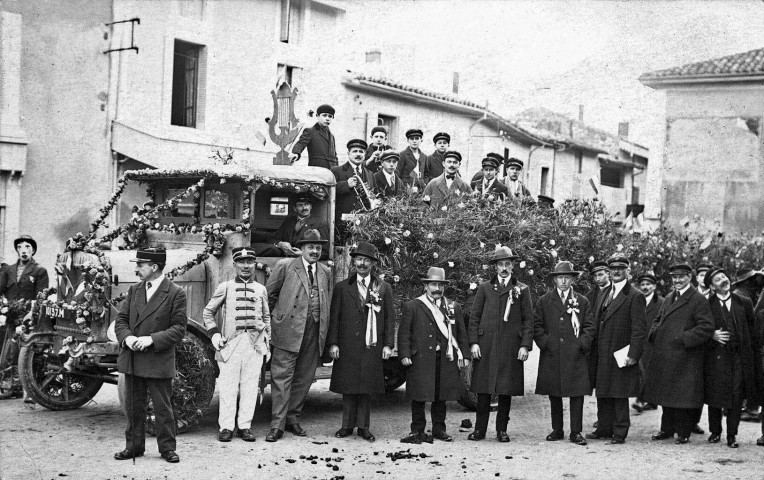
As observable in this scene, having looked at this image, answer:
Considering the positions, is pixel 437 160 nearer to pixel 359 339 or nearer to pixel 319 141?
pixel 319 141

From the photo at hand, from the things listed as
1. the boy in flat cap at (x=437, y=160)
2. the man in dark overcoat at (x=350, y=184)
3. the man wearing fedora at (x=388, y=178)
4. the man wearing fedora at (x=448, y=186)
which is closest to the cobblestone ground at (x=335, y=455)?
the man in dark overcoat at (x=350, y=184)

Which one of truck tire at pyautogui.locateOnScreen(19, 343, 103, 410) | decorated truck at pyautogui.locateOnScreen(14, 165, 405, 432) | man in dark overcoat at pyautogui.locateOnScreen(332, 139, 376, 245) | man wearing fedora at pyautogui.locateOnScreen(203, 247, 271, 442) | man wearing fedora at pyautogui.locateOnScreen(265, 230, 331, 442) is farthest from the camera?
man in dark overcoat at pyautogui.locateOnScreen(332, 139, 376, 245)

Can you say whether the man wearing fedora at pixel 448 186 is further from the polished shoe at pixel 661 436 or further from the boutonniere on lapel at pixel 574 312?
the polished shoe at pixel 661 436

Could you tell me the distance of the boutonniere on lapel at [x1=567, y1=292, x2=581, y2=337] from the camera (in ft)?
31.3

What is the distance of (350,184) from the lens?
10844 millimetres

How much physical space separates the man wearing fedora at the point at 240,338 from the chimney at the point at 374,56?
2161cm

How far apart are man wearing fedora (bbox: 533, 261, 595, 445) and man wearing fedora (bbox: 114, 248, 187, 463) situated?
378cm

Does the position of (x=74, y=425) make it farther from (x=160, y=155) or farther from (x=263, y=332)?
(x=160, y=155)

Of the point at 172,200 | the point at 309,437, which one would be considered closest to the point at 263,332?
the point at 309,437

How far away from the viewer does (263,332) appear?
8984 millimetres

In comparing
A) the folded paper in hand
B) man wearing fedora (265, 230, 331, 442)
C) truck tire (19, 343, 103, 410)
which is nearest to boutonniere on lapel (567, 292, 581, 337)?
the folded paper in hand

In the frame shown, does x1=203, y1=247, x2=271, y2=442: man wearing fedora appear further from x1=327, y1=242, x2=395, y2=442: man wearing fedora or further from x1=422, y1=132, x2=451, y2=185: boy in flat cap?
x1=422, y1=132, x2=451, y2=185: boy in flat cap

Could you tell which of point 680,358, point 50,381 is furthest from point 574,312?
point 50,381

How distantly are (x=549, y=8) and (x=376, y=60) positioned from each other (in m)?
17.9
